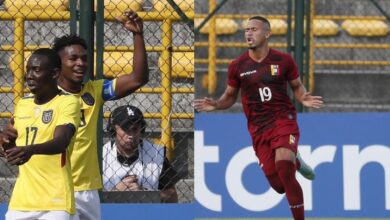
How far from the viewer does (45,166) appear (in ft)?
21.0

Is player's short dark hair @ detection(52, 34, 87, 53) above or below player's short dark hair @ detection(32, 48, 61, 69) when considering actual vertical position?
above

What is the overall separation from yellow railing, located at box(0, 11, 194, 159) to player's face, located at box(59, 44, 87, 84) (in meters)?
2.67

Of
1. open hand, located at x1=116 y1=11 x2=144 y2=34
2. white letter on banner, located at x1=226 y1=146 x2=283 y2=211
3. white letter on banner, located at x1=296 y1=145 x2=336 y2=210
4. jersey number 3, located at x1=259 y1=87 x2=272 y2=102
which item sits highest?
open hand, located at x1=116 y1=11 x2=144 y2=34

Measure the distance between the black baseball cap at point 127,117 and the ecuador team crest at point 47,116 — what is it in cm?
278

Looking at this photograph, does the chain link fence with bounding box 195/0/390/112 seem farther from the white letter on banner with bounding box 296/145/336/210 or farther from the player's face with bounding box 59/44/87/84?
the player's face with bounding box 59/44/87/84

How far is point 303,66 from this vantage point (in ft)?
37.3

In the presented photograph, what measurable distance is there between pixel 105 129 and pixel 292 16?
300 centimetres

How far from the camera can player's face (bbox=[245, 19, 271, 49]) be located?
9812 millimetres

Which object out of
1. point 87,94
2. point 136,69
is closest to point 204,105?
point 136,69

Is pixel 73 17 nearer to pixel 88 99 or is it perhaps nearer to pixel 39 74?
pixel 88 99

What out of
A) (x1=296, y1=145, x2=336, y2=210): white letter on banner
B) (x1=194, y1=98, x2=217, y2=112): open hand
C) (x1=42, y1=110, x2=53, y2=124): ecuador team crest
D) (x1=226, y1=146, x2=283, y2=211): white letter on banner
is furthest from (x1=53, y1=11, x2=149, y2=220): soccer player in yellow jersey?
(x1=296, y1=145, x2=336, y2=210): white letter on banner

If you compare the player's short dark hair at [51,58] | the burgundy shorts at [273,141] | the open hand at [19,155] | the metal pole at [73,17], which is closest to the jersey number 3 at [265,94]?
the burgundy shorts at [273,141]

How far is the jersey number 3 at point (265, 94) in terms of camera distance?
9.78 metres

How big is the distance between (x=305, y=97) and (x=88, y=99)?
2.72 metres
